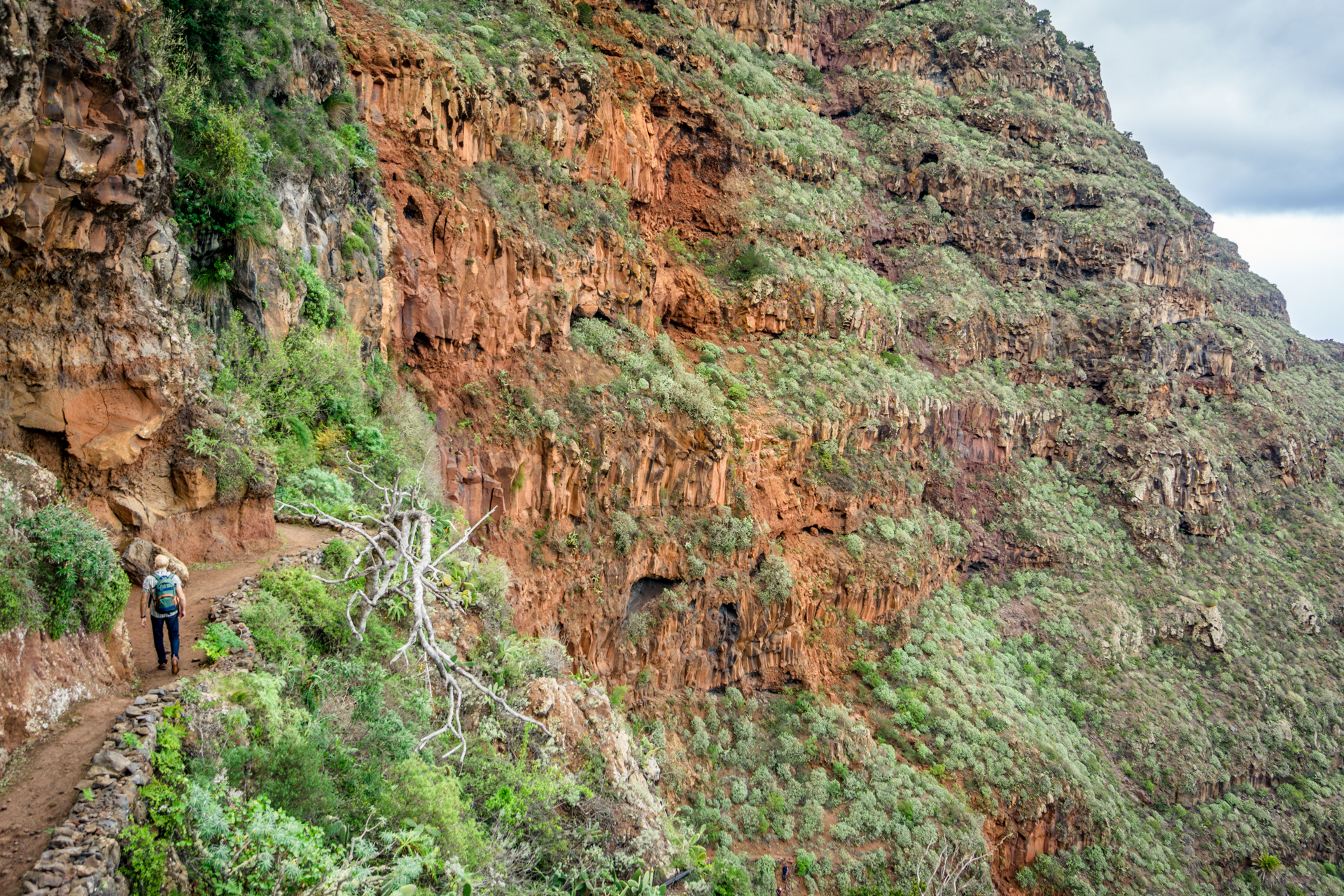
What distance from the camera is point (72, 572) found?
217 inches

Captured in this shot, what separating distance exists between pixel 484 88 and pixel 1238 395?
2346 inches

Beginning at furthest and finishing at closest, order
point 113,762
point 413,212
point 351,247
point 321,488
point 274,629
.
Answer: point 413,212, point 351,247, point 321,488, point 274,629, point 113,762

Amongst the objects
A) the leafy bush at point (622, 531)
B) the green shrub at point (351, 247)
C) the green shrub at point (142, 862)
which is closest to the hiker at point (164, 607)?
the green shrub at point (142, 862)

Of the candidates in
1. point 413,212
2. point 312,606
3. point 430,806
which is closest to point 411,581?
point 312,606

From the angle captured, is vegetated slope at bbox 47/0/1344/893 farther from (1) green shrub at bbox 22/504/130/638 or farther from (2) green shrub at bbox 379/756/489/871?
(2) green shrub at bbox 379/756/489/871

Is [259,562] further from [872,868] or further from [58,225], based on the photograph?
[872,868]

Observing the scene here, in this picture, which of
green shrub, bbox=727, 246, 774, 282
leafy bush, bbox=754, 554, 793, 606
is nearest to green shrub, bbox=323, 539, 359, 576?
leafy bush, bbox=754, 554, 793, 606

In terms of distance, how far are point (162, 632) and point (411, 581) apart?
2214 mm

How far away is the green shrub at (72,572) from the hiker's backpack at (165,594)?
30 cm

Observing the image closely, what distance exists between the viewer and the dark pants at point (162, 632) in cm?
608

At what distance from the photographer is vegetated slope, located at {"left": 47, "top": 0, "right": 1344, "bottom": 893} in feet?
57.8

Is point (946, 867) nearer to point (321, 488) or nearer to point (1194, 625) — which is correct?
point (321, 488)

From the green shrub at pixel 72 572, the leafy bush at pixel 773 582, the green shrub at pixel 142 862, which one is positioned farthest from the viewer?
the leafy bush at pixel 773 582

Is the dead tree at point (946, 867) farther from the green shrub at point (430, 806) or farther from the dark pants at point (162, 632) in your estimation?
the dark pants at point (162, 632)
